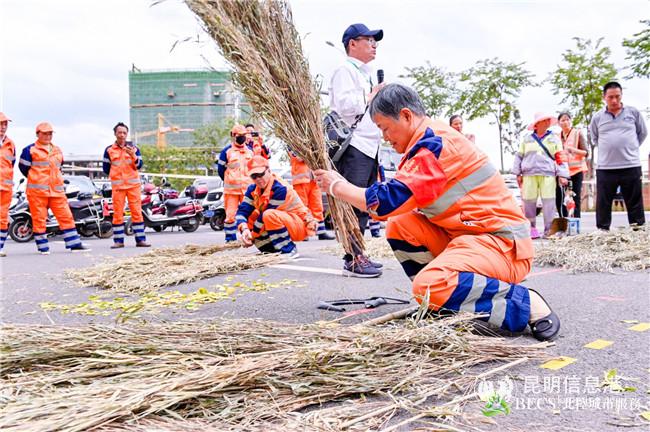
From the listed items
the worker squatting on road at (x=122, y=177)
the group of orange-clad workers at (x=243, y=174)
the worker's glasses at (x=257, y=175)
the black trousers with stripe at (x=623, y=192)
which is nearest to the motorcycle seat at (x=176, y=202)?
the worker squatting on road at (x=122, y=177)

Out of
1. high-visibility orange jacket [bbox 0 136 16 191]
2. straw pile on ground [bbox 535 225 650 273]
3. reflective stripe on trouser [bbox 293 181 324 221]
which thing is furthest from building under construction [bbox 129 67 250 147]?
straw pile on ground [bbox 535 225 650 273]

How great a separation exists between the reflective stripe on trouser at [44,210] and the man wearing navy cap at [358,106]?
4980 millimetres

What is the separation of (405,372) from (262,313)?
135 centimetres

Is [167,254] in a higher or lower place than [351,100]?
lower

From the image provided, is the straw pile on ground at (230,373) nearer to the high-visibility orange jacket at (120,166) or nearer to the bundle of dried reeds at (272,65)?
the bundle of dried reeds at (272,65)

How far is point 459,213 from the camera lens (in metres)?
2.41

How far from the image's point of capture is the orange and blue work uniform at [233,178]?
25.3ft

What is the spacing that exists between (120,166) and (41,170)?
1.00 meters

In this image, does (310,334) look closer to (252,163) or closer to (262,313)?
(262,313)

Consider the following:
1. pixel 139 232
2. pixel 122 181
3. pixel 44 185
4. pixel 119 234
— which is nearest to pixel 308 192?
pixel 139 232

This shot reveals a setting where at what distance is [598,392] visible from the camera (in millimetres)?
1742

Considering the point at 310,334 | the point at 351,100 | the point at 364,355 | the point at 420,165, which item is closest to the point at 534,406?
the point at 364,355

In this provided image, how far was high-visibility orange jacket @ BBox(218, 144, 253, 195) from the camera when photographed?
25.6 feet

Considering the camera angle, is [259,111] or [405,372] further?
→ [259,111]
